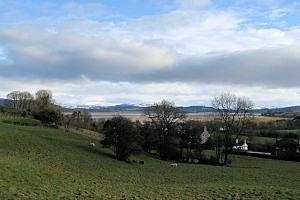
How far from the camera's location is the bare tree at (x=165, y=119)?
159 ft

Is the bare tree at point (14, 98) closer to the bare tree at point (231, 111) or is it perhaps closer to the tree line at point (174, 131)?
the tree line at point (174, 131)

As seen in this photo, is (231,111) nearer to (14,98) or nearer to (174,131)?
(174,131)

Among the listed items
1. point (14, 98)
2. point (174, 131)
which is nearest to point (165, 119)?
point (174, 131)

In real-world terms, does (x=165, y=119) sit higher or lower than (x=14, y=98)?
lower

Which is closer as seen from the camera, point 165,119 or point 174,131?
point 165,119

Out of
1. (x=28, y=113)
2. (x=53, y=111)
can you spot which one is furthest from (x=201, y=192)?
(x=28, y=113)

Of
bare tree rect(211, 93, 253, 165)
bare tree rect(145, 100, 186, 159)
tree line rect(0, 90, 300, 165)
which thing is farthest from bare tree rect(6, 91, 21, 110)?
bare tree rect(211, 93, 253, 165)

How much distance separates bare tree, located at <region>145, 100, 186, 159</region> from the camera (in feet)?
159

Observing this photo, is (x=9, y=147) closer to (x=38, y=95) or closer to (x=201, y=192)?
(x=201, y=192)

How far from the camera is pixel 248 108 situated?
43.1m

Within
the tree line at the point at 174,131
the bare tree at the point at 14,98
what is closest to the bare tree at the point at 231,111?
the tree line at the point at 174,131

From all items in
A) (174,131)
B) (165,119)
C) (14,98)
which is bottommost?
(174,131)

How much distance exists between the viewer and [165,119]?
161ft

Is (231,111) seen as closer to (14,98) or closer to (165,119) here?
(165,119)
